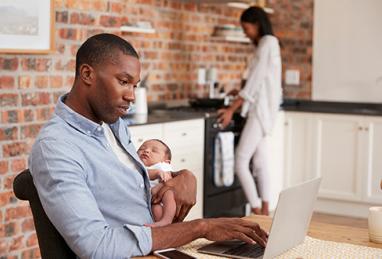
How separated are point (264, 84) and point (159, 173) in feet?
10.3

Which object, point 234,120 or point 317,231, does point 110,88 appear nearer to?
point 317,231

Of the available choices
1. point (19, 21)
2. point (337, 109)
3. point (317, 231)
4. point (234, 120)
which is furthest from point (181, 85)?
point (317, 231)

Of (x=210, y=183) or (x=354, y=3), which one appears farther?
(x=354, y=3)

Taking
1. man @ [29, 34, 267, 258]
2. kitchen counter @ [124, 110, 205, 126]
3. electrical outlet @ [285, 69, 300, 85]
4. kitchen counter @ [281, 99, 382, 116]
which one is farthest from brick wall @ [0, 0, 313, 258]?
man @ [29, 34, 267, 258]

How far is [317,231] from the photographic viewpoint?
7.06ft

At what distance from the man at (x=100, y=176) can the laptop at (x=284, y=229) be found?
38 millimetres

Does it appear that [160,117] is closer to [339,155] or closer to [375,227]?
[339,155]

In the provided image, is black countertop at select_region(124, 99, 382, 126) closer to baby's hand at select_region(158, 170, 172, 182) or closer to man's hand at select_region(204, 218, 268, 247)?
baby's hand at select_region(158, 170, 172, 182)

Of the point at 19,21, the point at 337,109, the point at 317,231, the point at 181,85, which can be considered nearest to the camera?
the point at 317,231

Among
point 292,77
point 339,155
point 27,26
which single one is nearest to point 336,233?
point 27,26

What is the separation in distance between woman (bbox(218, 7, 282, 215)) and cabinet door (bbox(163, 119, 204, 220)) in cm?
32

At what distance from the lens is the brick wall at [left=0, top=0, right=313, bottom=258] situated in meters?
4.02

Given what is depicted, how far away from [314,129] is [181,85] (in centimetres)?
123

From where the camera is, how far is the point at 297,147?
635cm
